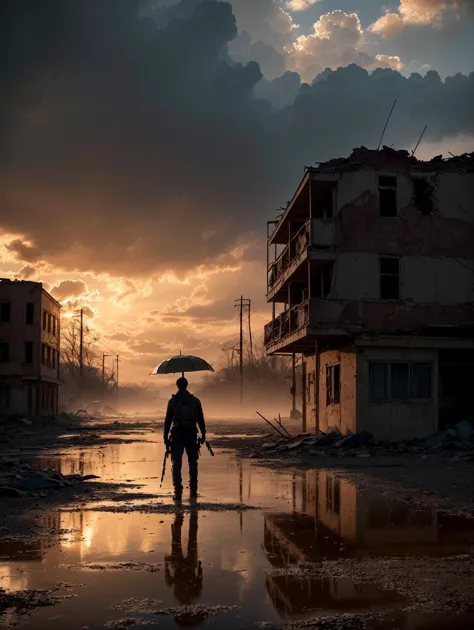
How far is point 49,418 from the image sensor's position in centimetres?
5322

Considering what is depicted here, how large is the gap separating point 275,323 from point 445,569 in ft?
88.0

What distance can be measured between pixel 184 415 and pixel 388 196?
16.8 m

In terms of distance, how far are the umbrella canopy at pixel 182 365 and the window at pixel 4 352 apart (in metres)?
39.0

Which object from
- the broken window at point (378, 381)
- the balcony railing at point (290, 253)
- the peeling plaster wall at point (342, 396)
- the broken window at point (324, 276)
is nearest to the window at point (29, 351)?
the balcony railing at point (290, 253)

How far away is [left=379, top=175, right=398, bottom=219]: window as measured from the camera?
25.7 meters

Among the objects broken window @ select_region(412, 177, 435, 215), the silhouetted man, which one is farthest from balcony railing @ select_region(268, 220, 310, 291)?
the silhouetted man

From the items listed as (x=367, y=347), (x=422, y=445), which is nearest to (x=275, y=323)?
(x=367, y=347)

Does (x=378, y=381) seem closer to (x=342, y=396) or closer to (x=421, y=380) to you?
(x=421, y=380)

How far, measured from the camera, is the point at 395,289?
25500mm

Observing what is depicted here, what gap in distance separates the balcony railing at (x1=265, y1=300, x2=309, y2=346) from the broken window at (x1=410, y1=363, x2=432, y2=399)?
13.6 ft

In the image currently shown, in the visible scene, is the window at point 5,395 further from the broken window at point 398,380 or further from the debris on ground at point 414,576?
the debris on ground at point 414,576

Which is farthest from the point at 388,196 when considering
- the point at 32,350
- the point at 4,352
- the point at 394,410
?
the point at 4,352

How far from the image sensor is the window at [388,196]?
25.7m

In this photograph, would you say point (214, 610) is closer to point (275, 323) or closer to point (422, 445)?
point (422, 445)
